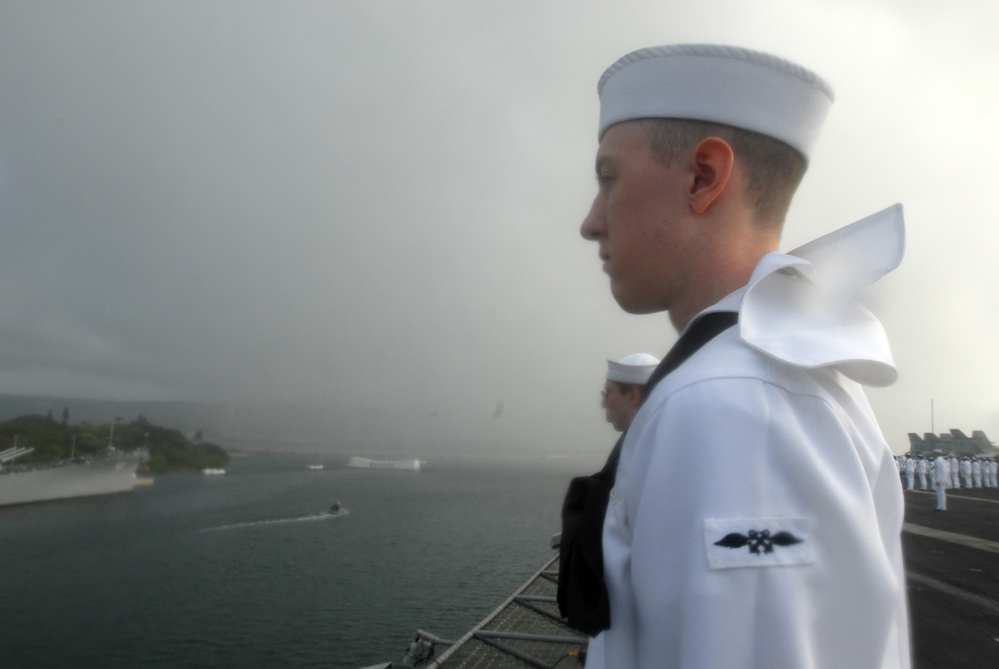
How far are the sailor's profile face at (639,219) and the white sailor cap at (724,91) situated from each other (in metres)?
0.06

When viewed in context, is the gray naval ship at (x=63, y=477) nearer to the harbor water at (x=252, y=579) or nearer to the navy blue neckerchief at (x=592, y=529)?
the harbor water at (x=252, y=579)

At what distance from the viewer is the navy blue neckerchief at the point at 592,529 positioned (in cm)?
89

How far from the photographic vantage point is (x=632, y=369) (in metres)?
5.06

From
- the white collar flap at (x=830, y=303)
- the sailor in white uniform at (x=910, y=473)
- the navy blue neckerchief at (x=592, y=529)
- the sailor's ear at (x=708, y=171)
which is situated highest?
the sailor's ear at (x=708, y=171)

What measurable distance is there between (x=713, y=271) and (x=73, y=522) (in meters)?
67.4

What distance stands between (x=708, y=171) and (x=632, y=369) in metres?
Result: 4.10

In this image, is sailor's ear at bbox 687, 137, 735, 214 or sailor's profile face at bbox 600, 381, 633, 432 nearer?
sailor's ear at bbox 687, 137, 735, 214

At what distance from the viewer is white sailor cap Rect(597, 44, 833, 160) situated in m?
1.10

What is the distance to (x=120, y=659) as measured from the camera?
2659 centimetres

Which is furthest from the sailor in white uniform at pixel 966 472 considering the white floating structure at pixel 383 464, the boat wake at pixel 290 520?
the white floating structure at pixel 383 464

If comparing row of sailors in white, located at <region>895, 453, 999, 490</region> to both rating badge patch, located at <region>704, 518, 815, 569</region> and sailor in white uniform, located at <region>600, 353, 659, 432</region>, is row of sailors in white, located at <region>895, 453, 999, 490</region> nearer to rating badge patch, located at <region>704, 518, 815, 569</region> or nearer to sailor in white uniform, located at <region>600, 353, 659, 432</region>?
sailor in white uniform, located at <region>600, 353, 659, 432</region>

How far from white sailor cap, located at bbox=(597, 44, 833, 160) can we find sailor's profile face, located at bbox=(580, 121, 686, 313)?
0.19ft

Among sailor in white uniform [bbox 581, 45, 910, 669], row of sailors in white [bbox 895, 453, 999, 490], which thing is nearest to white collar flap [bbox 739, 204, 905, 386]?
sailor in white uniform [bbox 581, 45, 910, 669]

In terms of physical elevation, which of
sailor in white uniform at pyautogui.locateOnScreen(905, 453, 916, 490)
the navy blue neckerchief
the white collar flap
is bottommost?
sailor in white uniform at pyautogui.locateOnScreen(905, 453, 916, 490)
